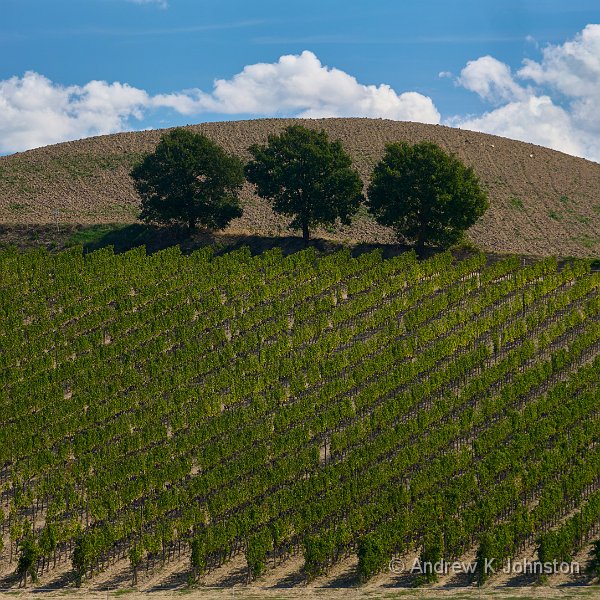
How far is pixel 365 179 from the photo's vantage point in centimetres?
10862

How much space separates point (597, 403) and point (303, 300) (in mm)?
22536

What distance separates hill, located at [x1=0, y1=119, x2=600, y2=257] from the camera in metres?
96.2

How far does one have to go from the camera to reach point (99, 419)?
55594 millimetres

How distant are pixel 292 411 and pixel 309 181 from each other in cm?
3040

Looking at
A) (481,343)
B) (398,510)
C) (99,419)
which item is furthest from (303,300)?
(398,510)

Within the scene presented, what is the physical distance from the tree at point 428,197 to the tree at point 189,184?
12596mm

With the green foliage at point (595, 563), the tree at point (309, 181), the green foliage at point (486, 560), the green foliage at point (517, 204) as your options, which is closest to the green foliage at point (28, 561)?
the green foliage at point (486, 560)

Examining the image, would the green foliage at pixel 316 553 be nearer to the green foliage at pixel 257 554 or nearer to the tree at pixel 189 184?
the green foliage at pixel 257 554

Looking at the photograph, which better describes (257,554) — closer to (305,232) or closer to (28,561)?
(28,561)

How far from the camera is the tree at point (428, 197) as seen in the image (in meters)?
78.1

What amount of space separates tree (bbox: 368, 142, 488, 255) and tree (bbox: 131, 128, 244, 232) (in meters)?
12.6

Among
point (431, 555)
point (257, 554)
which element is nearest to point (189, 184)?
point (257, 554)

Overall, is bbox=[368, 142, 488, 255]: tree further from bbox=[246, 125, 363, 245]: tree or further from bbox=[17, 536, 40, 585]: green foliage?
bbox=[17, 536, 40, 585]: green foliage

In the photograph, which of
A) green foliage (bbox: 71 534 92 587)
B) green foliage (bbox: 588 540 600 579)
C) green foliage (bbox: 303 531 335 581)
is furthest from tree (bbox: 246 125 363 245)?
green foliage (bbox: 588 540 600 579)
